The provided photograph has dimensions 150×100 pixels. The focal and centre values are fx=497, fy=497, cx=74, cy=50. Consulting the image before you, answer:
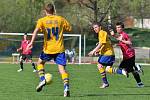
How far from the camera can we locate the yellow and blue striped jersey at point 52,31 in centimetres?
1128

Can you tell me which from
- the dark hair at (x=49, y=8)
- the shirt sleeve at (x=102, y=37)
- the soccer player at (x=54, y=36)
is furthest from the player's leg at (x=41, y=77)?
the shirt sleeve at (x=102, y=37)

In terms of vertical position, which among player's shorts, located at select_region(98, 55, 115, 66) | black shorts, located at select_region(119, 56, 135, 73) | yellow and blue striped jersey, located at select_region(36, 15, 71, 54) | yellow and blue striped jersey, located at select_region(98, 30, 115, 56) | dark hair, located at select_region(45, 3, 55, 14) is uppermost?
dark hair, located at select_region(45, 3, 55, 14)

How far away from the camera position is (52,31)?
11.3 meters

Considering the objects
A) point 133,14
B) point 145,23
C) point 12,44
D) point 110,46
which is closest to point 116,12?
point 133,14

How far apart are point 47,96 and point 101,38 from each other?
329 cm

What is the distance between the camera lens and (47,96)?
11.3m

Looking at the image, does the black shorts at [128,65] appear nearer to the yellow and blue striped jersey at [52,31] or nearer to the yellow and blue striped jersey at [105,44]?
the yellow and blue striped jersey at [105,44]

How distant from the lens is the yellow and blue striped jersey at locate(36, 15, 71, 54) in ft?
37.0

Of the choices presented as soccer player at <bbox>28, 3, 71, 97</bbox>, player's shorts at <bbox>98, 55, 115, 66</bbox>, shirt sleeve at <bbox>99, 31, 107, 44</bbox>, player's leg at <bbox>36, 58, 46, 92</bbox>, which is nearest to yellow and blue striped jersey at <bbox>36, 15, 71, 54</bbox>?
soccer player at <bbox>28, 3, 71, 97</bbox>

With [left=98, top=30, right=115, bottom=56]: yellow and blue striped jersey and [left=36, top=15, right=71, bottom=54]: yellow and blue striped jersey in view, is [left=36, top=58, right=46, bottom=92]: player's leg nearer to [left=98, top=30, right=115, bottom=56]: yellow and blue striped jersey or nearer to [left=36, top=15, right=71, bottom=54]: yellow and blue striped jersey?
[left=36, top=15, right=71, bottom=54]: yellow and blue striped jersey

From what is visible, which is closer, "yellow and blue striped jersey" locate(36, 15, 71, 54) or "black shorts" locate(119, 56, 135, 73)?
"yellow and blue striped jersey" locate(36, 15, 71, 54)

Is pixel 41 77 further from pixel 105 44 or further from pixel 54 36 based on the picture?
pixel 105 44

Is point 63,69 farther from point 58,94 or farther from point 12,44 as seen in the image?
point 12,44

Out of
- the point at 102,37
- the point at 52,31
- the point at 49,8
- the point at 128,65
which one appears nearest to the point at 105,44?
the point at 102,37
